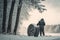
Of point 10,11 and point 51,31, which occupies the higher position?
point 10,11

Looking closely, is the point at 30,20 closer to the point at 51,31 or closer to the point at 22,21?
the point at 22,21

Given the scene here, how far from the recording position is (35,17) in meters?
27.1

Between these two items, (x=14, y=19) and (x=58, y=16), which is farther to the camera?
(x=58, y=16)

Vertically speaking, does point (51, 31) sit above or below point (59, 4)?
below

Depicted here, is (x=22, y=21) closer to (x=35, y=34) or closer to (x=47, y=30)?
(x=47, y=30)

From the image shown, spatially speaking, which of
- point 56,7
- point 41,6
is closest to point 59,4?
point 56,7

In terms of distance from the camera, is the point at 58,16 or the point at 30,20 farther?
the point at 58,16

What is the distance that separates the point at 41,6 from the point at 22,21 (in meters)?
2.32

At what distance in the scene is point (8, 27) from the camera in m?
22.1

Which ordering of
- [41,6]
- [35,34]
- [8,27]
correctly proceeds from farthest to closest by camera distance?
[41,6], [8,27], [35,34]

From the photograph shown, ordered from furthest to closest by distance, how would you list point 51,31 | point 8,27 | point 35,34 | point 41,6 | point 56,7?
point 51,31 < point 56,7 < point 41,6 < point 8,27 < point 35,34

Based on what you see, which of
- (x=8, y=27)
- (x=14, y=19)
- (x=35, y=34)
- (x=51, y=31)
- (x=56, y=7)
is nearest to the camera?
(x=35, y=34)

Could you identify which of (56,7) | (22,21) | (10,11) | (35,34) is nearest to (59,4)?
(56,7)

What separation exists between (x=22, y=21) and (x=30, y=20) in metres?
0.98
